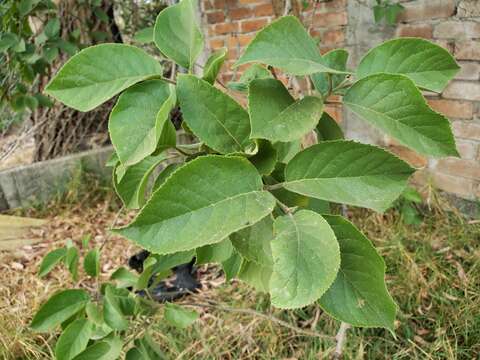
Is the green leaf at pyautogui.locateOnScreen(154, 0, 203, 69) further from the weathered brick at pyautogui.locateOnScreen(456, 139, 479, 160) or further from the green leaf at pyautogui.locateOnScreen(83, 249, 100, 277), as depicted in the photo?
the weathered brick at pyautogui.locateOnScreen(456, 139, 479, 160)

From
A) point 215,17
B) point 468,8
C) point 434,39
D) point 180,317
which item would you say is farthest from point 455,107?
point 180,317

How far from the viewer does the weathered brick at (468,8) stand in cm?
181

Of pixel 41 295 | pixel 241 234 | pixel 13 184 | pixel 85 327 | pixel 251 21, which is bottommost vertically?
pixel 41 295

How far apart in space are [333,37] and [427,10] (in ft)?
1.56

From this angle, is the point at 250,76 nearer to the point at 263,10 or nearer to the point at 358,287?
the point at 358,287

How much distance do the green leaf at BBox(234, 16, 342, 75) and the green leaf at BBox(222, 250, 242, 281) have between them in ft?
1.17

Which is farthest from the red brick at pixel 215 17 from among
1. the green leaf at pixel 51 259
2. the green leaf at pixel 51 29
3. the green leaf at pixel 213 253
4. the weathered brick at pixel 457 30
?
the green leaf at pixel 213 253

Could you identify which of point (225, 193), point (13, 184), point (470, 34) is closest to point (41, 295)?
point (13, 184)

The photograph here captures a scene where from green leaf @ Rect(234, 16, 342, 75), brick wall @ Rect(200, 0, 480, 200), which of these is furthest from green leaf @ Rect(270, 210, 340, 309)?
brick wall @ Rect(200, 0, 480, 200)

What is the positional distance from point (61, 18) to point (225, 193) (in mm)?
2769

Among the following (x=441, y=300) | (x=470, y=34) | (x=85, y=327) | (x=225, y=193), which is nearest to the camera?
(x=225, y=193)

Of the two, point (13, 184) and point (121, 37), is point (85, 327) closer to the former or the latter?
point (13, 184)

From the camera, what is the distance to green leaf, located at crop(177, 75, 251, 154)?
510 mm

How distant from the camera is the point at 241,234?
1.69 ft
